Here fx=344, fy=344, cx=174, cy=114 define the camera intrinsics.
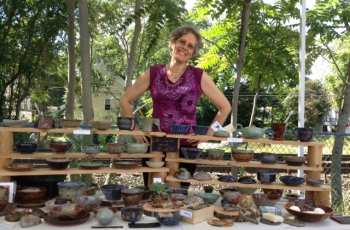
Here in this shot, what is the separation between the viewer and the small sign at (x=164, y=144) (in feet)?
10.1

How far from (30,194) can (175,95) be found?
4.84 ft

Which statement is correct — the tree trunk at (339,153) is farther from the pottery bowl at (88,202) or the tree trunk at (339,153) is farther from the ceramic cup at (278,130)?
the pottery bowl at (88,202)

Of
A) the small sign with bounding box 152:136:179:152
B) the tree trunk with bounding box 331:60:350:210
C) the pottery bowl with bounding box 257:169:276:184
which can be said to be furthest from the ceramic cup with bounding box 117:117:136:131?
the tree trunk with bounding box 331:60:350:210

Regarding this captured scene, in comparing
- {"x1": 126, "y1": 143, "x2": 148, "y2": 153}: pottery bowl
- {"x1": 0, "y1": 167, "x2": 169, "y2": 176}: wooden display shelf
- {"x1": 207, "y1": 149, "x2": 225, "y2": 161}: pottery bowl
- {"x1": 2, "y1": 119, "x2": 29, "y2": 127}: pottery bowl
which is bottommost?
{"x1": 0, "y1": 167, "x2": 169, "y2": 176}: wooden display shelf

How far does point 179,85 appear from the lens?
126 inches

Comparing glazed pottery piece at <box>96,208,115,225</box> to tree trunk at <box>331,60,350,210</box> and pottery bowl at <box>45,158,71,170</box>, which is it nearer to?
pottery bowl at <box>45,158,71,170</box>

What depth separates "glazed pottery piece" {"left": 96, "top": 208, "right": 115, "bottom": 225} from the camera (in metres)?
2.30

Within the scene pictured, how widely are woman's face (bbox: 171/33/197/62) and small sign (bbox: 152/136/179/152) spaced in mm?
743

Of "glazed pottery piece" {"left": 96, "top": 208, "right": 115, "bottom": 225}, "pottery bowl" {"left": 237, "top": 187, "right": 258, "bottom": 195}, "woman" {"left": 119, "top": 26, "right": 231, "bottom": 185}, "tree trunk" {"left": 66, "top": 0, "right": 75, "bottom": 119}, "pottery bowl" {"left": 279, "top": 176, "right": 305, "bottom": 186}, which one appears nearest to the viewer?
"glazed pottery piece" {"left": 96, "top": 208, "right": 115, "bottom": 225}

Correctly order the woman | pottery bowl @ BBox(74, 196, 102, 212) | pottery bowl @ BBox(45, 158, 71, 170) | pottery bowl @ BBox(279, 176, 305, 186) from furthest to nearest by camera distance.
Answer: the woman → pottery bowl @ BBox(279, 176, 305, 186) → pottery bowl @ BBox(45, 158, 71, 170) → pottery bowl @ BBox(74, 196, 102, 212)

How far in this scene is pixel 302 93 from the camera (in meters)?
4.24

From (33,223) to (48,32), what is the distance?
5.87 m

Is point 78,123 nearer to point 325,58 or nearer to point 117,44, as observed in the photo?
point 325,58

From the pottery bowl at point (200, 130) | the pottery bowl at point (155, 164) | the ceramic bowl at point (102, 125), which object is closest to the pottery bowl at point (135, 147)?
the pottery bowl at point (155, 164)
